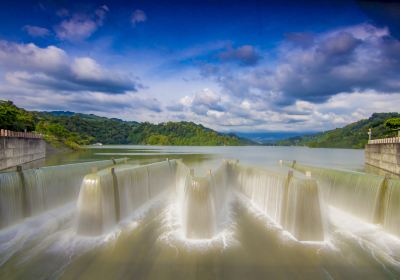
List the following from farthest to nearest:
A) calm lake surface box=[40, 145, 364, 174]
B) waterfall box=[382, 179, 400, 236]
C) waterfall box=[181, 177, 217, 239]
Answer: calm lake surface box=[40, 145, 364, 174] < waterfall box=[382, 179, 400, 236] < waterfall box=[181, 177, 217, 239]

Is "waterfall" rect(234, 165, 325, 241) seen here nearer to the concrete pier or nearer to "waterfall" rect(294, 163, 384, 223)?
"waterfall" rect(294, 163, 384, 223)

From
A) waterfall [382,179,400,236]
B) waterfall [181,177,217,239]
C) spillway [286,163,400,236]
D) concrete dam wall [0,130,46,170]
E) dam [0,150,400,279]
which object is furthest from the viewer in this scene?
concrete dam wall [0,130,46,170]

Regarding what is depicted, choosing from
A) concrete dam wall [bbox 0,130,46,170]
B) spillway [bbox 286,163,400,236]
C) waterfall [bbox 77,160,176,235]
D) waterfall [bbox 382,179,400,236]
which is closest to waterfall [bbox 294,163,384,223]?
spillway [bbox 286,163,400,236]

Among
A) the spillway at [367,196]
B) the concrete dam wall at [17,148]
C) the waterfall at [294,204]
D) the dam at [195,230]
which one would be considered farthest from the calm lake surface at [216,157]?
the dam at [195,230]

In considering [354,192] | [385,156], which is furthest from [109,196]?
[385,156]

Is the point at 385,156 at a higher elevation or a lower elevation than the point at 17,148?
lower

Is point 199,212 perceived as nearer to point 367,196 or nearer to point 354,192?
point 367,196
